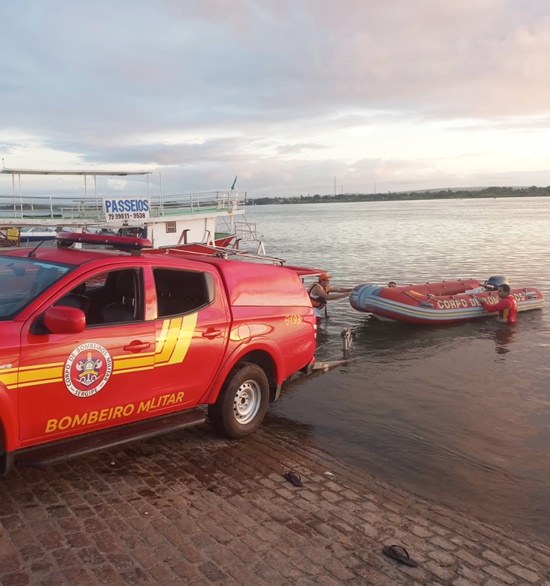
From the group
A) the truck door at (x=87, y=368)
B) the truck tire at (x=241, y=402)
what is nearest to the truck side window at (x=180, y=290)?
the truck door at (x=87, y=368)

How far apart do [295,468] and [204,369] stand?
1.34 m

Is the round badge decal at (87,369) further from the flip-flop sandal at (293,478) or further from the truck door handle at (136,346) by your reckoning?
the flip-flop sandal at (293,478)

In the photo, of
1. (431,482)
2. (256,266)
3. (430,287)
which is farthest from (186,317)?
(430,287)

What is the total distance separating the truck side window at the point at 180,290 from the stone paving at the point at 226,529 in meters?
1.44

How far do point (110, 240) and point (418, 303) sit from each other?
11.5 meters

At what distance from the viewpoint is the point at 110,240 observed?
5355 millimetres

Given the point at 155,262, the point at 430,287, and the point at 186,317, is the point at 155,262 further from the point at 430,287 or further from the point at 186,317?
the point at 430,287

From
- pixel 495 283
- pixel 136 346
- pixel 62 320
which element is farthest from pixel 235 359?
pixel 495 283

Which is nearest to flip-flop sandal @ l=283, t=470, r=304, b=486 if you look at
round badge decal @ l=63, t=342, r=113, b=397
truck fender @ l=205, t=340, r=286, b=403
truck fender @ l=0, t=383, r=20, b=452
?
truck fender @ l=205, t=340, r=286, b=403

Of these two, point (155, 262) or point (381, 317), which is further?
point (381, 317)

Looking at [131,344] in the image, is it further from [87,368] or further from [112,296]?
[112,296]

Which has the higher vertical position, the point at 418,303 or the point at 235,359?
the point at 235,359

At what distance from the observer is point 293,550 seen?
4023mm

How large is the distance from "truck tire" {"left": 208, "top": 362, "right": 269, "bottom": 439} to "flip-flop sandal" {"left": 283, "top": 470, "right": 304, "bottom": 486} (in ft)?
2.96
